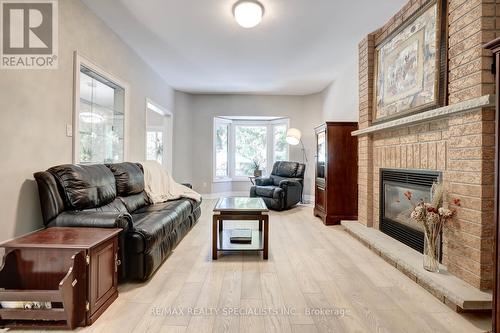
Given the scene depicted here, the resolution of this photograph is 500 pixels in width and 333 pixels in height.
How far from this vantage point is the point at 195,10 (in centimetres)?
301

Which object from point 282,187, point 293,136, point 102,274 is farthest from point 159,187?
point 293,136

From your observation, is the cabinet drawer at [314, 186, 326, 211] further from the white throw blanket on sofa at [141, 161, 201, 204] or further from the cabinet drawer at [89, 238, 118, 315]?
the cabinet drawer at [89, 238, 118, 315]

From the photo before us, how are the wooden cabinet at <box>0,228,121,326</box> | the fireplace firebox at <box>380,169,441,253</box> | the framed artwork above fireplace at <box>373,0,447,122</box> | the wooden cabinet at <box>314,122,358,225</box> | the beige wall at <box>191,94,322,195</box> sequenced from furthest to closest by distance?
the beige wall at <box>191,94,322,195</box> → the wooden cabinet at <box>314,122,358,225</box> → the fireplace firebox at <box>380,169,441,253</box> → the framed artwork above fireplace at <box>373,0,447,122</box> → the wooden cabinet at <box>0,228,121,326</box>

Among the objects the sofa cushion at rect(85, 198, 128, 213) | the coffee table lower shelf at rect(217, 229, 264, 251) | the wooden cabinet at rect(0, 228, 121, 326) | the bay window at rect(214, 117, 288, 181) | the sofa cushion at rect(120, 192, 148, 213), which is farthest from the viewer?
the bay window at rect(214, 117, 288, 181)

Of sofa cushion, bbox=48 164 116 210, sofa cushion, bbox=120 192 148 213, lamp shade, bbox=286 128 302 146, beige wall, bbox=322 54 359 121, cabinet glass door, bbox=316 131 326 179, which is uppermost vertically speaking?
beige wall, bbox=322 54 359 121

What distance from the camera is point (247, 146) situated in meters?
7.71

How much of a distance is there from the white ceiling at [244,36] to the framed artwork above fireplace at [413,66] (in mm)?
400

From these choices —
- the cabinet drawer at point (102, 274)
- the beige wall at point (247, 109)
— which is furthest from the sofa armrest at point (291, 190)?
the cabinet drawer at point (102, 274)

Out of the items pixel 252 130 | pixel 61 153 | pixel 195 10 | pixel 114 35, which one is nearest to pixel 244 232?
pixel 61 153

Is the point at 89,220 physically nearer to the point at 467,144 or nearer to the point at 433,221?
the point at 433,221

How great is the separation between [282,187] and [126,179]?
3.19 m

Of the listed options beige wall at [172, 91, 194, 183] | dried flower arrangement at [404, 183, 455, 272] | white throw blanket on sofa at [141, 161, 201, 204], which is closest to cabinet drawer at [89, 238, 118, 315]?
white throw blanket on sofa at [141, 161, 201, 204]

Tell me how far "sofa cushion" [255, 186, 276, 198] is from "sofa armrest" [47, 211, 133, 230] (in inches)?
147

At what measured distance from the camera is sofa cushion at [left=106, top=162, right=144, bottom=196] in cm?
313
